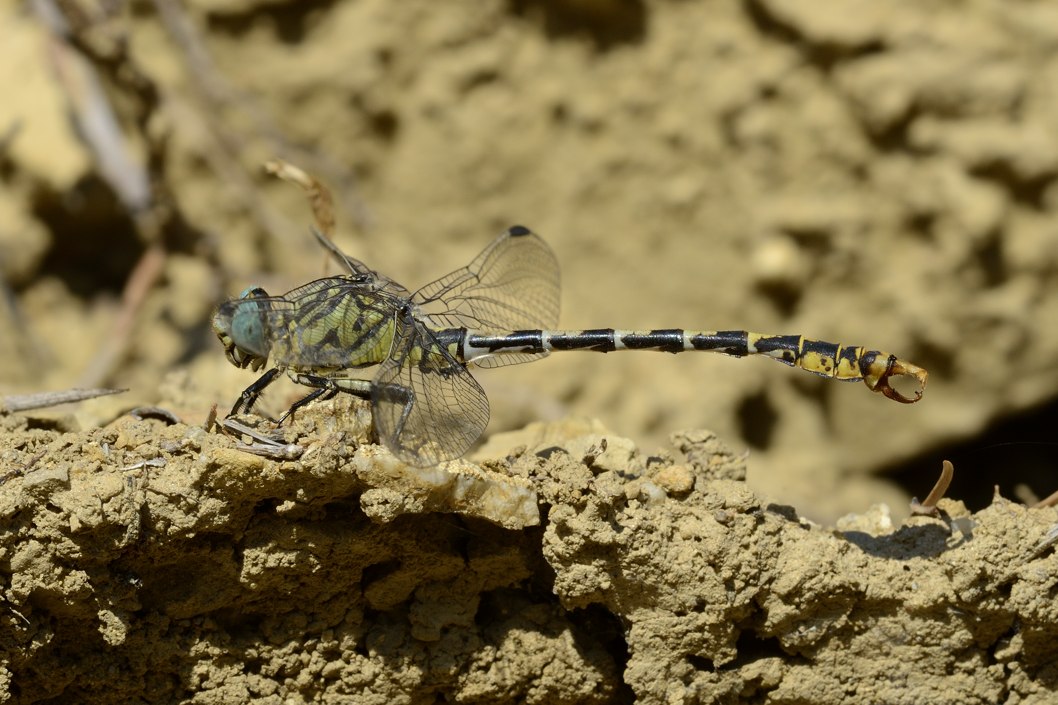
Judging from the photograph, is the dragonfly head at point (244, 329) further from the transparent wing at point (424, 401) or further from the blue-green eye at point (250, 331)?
the transparent wing at point (424, 401)

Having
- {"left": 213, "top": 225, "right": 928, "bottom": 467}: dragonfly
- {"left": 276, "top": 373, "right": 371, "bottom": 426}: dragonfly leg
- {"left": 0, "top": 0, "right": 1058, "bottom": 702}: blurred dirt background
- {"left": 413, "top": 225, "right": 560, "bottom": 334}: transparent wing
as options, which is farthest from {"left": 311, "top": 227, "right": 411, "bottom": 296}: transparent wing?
{"left": 0, "top": 0, "right": 1058, "bottom": 702}: blurred dirt background

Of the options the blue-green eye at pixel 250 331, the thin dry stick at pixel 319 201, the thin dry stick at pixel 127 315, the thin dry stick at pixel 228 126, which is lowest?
the blue-green eye at pixel 250 331

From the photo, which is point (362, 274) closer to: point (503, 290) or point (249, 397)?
point (503, 290)

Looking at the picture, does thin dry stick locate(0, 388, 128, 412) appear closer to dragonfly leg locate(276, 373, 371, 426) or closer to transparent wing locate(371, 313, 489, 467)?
dragonfly leg locate(276, 373, 371, 426)

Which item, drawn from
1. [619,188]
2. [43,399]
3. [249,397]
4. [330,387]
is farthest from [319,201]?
[619,188]

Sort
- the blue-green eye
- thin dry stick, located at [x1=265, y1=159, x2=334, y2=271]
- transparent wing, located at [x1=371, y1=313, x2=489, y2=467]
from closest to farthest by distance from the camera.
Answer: transparent wing, located at [x1=371, y1=313, x2=489, y2=467], the blue-green eye, thin dry stick, located at [x1=265, y1=159, x2=334, y2=271]

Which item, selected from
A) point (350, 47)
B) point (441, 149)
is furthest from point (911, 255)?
point (350, 47)

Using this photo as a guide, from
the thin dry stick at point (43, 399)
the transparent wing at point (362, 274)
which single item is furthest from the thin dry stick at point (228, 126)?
the thin dry stick at point (43, 399)

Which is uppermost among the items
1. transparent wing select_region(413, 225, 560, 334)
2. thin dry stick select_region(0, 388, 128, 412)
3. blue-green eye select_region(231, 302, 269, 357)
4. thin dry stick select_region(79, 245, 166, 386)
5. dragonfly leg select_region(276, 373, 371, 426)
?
thin dry stick select_region(79, 245, 166, 386)
